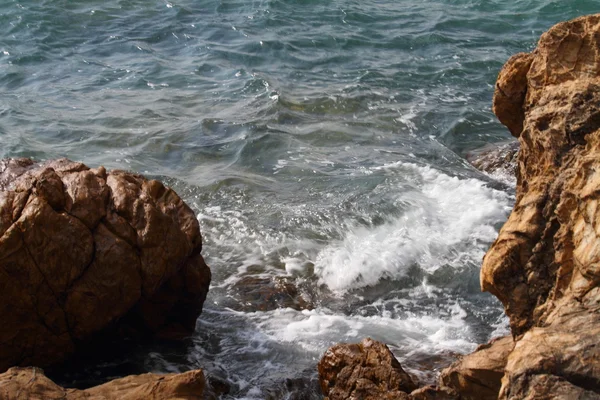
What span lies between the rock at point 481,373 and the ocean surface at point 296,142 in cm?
139

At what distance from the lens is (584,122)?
13.4ft

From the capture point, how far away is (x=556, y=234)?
3805 mm

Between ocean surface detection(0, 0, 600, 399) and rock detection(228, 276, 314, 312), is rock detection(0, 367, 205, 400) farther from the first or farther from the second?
rock detection(228, 276, 314, 312)

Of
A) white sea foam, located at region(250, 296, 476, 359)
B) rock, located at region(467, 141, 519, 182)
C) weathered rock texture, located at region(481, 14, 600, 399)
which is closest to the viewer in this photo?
weathered rock texture, located at region(481, 14, 600, 399)

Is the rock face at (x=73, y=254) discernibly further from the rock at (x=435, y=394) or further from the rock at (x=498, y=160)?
the rock at (x=498, y=160)

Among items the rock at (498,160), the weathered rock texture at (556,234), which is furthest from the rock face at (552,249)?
the rock at (498,160)

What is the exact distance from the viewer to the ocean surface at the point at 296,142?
6.68 meters

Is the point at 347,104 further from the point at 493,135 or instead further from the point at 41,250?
the point at 41,250

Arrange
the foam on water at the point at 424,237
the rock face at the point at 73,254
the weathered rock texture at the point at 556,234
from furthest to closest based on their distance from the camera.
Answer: the foam on water at the point at 424,237 → the rock face at the point at 73,254 → the weathered rock texture at the point at 556,234

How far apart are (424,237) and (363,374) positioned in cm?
330

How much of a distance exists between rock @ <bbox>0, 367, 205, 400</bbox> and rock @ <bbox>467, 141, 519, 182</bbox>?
6.27 metres

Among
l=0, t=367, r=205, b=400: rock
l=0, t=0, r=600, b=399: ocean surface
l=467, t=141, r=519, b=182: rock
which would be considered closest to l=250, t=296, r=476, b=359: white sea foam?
l=0, t=0, r=600, b=399: ocean surface

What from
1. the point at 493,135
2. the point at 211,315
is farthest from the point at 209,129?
the point at 211,315

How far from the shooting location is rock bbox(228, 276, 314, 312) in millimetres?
7129
